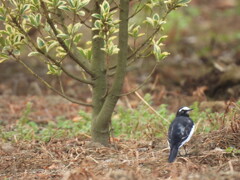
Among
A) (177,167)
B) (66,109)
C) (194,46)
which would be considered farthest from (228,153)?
(194,46)

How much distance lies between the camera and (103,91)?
572 cm

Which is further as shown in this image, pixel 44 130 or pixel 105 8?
pixel 44 130

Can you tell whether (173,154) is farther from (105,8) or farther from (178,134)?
(105,8)

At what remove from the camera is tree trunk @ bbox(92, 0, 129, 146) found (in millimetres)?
5242

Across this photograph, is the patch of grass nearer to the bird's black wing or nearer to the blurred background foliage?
the bird's black wing

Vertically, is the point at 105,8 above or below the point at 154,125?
above

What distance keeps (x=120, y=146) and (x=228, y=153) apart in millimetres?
1302

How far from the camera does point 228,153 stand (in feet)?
16.8

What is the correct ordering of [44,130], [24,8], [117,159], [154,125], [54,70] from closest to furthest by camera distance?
[24,8] < [117,159] < [54,70] < [154,125] < [44,130]

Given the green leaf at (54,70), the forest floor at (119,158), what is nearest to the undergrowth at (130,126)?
the forest floor at (119,158)

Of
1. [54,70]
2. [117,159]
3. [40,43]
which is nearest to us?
[40,43]

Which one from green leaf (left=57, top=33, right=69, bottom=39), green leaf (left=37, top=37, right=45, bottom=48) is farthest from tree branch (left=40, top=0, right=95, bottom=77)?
green leaf (left=37, top=37, right=45, bottom=48)

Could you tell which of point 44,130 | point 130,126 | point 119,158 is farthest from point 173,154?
point 44,130

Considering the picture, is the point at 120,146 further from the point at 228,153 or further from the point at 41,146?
the point at 228,153
